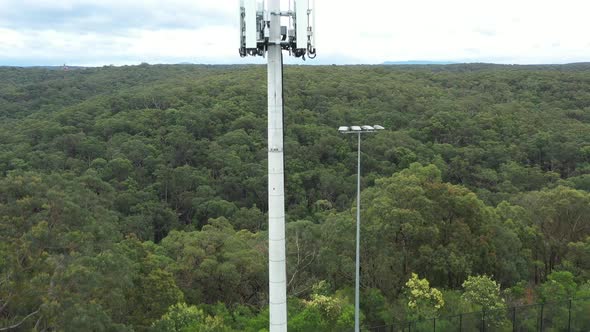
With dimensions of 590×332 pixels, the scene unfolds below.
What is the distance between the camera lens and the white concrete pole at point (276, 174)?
12.5 meters

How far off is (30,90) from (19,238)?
9247cm

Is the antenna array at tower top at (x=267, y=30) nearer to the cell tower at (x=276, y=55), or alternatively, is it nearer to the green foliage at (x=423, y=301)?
the cell tower at (x=276, y=55)

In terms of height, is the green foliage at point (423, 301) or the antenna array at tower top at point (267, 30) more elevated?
the antenna array at tower top at point (267, 30)

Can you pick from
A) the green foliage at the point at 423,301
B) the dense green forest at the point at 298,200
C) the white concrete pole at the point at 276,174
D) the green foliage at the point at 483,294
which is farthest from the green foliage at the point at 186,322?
the green foliage at the point at 483,294

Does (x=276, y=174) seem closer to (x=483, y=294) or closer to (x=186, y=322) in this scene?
(x=186, y=322)

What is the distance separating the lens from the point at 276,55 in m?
12.5

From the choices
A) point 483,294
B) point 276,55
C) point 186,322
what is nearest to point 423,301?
point 483,294

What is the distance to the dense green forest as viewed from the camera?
21.2m

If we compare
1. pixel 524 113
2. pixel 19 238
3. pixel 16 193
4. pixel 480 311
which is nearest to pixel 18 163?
pixel 16 193

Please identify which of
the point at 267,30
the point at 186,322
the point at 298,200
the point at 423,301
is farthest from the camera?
the point at 298,200

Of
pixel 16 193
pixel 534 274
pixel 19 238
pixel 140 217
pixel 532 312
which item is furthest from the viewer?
pixel 140 217

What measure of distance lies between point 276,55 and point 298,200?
1864 inches

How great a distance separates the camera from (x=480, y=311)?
75.7 feet

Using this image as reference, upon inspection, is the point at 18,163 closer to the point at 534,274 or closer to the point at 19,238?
the point at 19,238
